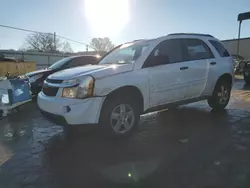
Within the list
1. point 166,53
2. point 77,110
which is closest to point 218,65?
point 166,53

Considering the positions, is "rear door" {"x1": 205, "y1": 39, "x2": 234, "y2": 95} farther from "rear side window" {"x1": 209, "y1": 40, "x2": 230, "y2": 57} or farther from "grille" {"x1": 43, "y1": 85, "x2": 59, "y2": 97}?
"grille" {"x1": 43, "y1": 85, "x2": 59, "y2": 97}

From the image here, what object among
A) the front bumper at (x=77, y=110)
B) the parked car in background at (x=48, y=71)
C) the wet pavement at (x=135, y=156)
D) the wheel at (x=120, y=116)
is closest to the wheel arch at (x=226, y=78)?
the wet pavement at (x=135, y=156)

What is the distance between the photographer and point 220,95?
6.47 meters

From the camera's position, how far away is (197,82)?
18.6ft

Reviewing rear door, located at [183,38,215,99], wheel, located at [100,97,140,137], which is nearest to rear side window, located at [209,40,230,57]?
rear door, located at [183,38,215,99]

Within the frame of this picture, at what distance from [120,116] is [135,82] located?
2.08 ft

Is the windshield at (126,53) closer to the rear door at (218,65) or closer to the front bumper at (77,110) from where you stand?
the front bumper at (77,110)

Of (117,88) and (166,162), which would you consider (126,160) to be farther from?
(117,88)

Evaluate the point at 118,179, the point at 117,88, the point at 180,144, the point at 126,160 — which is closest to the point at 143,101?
the point at 117,88

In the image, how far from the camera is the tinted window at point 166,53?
4836mm

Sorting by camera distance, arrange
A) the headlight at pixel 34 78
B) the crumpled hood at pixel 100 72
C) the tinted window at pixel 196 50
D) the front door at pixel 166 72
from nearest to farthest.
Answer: the crumpled hood at pixel 100 72, the front door at pixel 166 72, the tinted window at pixel 196 50, the headlight at pixel 34 78

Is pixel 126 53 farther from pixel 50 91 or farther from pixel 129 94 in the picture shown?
pixel 50 91

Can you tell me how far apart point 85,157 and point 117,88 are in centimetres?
121

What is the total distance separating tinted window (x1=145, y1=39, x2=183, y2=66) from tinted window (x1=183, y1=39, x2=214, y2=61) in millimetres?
220
